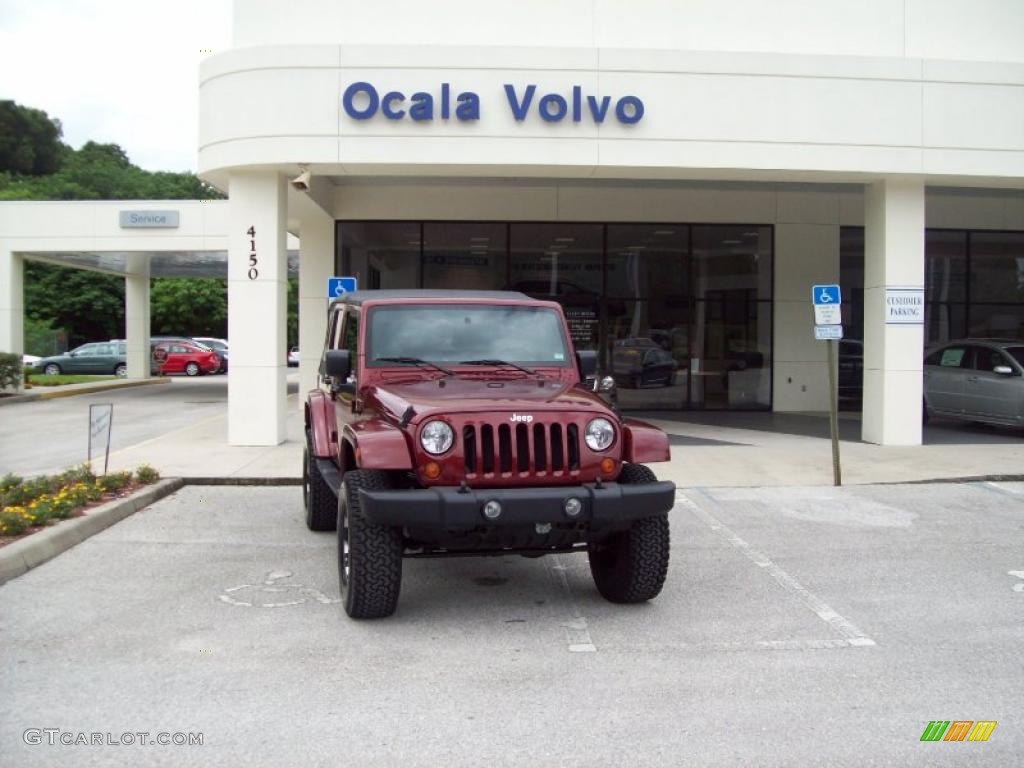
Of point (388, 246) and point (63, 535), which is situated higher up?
point (388, 246)

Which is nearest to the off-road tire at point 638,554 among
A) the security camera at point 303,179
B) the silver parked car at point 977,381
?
the security camera at point 303,179

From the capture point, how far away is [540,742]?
169 inches

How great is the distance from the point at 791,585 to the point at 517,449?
106 inches

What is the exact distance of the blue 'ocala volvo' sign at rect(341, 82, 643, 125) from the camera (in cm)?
1330

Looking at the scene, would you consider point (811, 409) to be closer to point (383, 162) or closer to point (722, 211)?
point (722, 211)

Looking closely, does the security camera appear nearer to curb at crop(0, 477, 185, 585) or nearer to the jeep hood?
curb at crop(0, 477, 185, 585)

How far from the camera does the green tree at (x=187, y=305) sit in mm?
56625

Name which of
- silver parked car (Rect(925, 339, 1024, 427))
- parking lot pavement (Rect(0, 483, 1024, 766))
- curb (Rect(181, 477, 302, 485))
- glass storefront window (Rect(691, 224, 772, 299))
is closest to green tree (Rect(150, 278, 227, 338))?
glass storefront window (Rect(691, 224, 772, 299))

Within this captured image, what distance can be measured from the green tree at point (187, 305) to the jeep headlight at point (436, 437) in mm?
53229

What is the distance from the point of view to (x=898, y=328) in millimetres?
14203
